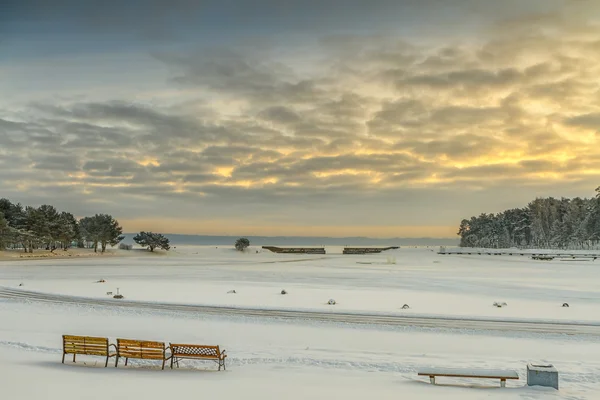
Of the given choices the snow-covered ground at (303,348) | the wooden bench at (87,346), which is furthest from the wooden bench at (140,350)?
the snow-covered ground at (303,348)

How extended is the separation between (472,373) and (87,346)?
1538 cm

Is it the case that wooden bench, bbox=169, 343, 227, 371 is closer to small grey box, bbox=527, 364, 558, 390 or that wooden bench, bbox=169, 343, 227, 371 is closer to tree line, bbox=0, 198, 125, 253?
small grey box, bbox=527, 364, 558, 390

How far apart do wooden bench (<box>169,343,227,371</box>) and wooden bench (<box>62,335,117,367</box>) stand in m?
2.47

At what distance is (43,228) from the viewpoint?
133 m

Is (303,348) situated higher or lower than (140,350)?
lower

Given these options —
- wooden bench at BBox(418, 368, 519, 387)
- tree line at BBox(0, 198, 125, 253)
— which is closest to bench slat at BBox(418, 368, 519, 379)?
wooden bench at BBox(418, 368, 519, 387)

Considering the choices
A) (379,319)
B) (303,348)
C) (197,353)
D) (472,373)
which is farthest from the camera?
(379,319)

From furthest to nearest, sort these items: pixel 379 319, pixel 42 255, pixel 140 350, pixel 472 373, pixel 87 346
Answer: pixel 42 255
pixel 379 319
pixel 87 346
pixel 140 350
pixel 472 373

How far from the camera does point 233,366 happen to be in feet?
66.7

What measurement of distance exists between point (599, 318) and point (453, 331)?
1248cm

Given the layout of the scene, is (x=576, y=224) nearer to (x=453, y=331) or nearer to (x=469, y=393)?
(x=453, y=331)

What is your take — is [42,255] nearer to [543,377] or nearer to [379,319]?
[379,319]

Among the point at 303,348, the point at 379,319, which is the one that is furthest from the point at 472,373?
the point at 379,319

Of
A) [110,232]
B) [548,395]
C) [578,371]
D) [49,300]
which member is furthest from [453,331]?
[110,232]
